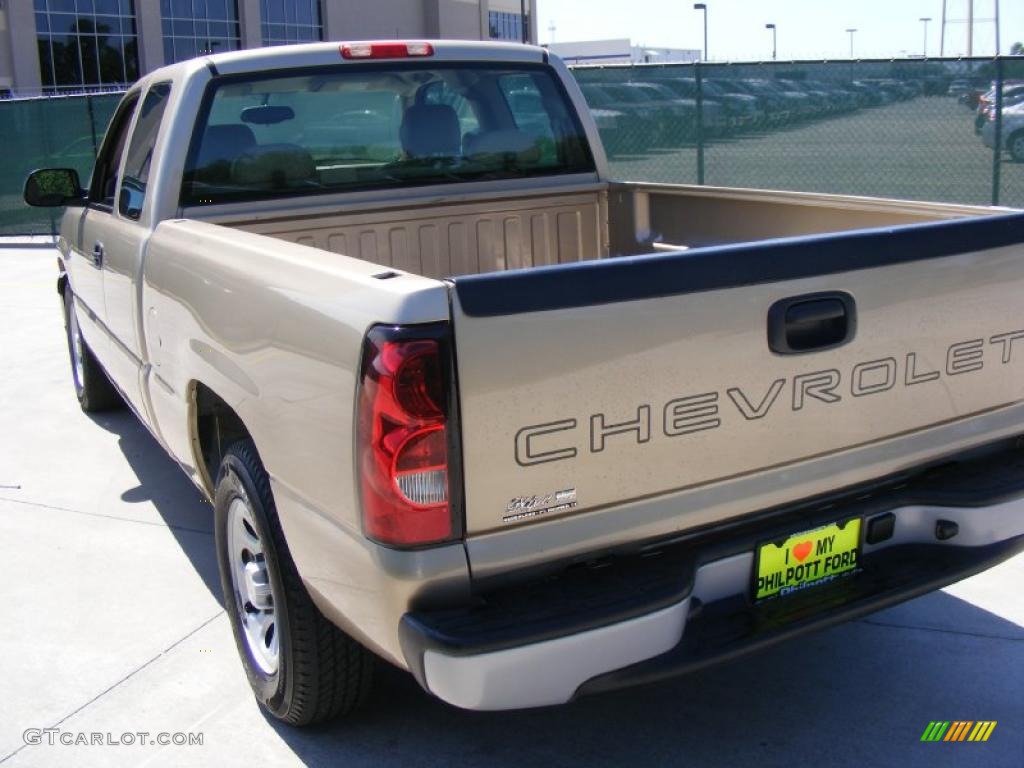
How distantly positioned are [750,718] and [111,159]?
3.94 metres

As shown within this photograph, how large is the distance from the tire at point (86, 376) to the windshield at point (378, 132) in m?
2.46

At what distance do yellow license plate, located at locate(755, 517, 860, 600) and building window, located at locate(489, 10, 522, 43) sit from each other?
202 feet

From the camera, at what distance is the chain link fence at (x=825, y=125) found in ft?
37.1

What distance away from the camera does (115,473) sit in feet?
19.3

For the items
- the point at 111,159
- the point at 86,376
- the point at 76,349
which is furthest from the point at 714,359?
the point at 76,349

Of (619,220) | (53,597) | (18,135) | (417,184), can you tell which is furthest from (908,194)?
(18,135)

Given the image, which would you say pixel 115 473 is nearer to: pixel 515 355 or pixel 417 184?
pixel 417 184

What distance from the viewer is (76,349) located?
6.89 m

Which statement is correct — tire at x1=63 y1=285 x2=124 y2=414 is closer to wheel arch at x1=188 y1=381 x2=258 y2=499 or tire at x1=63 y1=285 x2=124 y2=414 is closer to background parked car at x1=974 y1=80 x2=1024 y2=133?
wheel arch at x1=188 y1=381 x2=258 y2=499

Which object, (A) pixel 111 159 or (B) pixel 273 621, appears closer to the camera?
(B) pixel 273 621

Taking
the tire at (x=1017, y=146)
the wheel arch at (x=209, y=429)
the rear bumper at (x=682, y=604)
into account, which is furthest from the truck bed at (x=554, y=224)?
the tire at (x=1017, y=146)

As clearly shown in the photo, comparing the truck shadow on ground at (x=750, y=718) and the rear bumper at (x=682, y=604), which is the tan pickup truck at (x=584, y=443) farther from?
the truck shadow on ground at (x=750, y=718)

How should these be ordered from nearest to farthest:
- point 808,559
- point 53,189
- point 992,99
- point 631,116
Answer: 1. point 808,559
2. point 53,189
3. point 992,99
4. point 631,116

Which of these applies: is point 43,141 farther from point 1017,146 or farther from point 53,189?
point 1017,146
